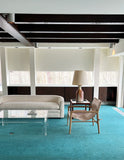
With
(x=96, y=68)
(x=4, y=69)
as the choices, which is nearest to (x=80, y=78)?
(x=96, y=68)

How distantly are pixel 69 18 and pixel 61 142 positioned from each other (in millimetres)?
2466

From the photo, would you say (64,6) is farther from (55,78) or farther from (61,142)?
(55,78)

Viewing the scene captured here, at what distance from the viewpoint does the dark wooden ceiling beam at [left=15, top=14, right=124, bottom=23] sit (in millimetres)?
2234

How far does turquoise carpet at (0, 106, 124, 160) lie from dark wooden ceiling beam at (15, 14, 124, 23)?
2.42 m

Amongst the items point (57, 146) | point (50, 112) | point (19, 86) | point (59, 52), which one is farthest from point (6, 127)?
point (59, 52)

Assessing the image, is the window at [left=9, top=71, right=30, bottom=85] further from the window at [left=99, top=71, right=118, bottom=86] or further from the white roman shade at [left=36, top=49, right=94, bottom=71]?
the window at [left=99, top=71, right=118, bottom=86]

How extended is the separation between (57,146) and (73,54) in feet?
12.8

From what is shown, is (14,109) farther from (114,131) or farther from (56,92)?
(114,131)

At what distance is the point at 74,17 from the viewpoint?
2250 mm

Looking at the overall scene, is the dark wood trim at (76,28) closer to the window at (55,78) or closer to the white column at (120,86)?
the white column at (120,86)

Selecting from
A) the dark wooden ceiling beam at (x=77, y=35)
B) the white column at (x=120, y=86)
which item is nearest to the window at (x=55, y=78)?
the white column at (x=120, y=86)

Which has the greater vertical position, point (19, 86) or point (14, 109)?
point (19, 86)

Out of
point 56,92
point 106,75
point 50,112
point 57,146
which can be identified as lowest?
point 57,146

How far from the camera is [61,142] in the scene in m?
2.62
